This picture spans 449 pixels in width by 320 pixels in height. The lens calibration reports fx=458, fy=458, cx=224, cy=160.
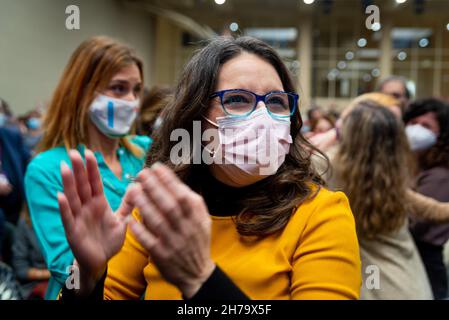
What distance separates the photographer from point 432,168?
2.40m

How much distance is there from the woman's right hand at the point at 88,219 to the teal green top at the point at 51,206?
0.53m

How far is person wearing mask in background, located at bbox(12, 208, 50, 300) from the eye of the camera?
295 centimetres

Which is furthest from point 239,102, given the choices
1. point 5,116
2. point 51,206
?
point 5,116

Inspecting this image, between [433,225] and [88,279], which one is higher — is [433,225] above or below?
below

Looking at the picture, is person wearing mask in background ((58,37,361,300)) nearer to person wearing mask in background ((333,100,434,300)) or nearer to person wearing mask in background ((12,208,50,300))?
person wearing mask in background ((333,100,434,300))

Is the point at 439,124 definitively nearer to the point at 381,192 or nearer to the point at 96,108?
the point at 381,192

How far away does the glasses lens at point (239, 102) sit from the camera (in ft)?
3.26

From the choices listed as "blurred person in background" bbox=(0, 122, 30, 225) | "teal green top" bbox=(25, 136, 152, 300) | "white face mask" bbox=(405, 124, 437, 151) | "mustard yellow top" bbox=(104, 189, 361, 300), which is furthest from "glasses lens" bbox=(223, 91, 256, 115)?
"blurred person in background" bbox=(0, 122, 30, 225)

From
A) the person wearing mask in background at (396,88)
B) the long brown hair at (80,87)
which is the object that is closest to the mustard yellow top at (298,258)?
the long brown hair at (80,87)

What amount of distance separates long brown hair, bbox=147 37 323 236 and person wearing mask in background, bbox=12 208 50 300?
216cm

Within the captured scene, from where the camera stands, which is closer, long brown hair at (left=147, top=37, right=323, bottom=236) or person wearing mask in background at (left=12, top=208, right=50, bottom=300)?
long brown hair at (left=147, top=37, right=323, bottom=236)

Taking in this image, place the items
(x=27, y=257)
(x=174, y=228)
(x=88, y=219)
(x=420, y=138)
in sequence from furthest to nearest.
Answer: (x=27, y=257), (x=420, y=138), (x=88, y=219), (x=174, y=228)

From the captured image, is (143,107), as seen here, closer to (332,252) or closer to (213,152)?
(213,152)

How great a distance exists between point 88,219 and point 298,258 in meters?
0.42
